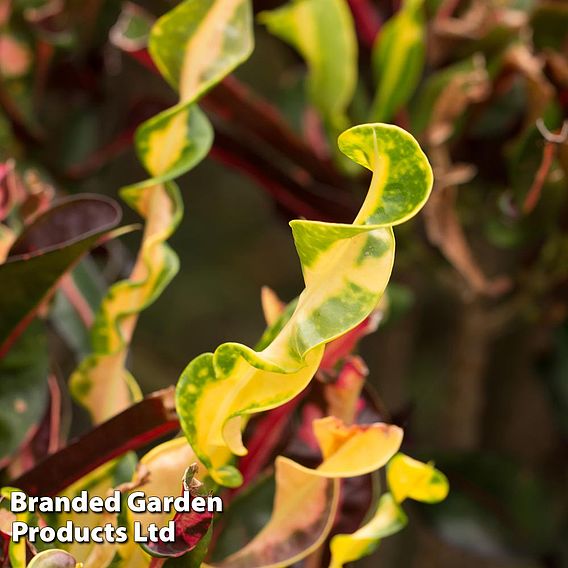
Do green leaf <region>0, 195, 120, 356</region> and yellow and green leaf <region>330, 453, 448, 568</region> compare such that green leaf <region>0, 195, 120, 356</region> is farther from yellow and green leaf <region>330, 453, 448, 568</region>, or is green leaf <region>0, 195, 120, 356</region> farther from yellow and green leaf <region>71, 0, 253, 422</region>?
yellow and green leaf <region>330, 453, 448, 568</region>

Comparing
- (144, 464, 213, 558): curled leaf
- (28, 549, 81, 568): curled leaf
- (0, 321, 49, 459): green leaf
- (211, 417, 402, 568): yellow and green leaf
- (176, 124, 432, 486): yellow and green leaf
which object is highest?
(176, 124, 432, 486): yellow and green leaf

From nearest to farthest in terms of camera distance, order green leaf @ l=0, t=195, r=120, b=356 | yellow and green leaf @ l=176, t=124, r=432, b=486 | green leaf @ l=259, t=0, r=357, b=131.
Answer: yellow and green leaf @ l=176, t=124, r=432, b=486 → green leaf @ l=0, t=195, r=120, b=356 → green leaf @ l=259, t=0, r=357, b=131

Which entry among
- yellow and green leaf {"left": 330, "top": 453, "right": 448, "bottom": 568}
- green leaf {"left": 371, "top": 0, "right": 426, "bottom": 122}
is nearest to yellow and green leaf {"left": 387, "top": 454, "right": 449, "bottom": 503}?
yellow and green leaf {"left": 330, "top": 453, "right": 448, "bottom": 568}

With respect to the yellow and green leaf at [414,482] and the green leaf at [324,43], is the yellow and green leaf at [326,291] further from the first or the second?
the green leaf at [324,43]

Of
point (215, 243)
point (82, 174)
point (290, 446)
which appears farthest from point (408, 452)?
point (215, 243)

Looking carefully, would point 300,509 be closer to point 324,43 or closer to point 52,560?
point 52,560

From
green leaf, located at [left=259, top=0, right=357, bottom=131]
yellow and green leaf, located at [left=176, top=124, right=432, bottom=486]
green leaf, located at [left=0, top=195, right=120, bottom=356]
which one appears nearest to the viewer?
yellow and green leaf, located at [left=176, top=124, right=432, bottom=486]

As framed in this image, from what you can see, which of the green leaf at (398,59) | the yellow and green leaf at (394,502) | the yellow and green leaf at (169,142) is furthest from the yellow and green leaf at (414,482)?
the green leaf at (398,59)
